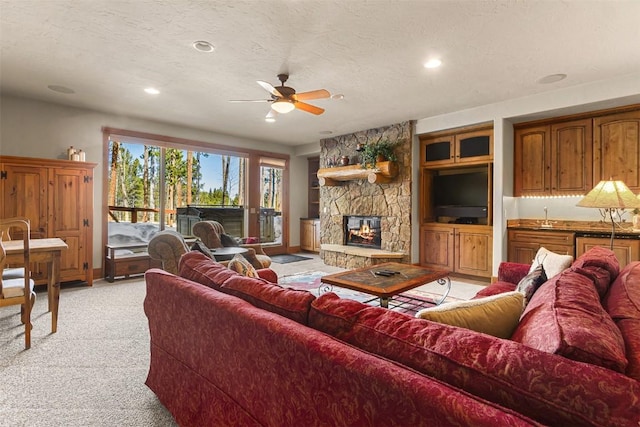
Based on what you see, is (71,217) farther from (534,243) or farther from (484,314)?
(534,243)

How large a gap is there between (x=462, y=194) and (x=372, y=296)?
2.63m

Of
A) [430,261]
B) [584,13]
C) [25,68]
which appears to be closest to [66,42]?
[25,68]

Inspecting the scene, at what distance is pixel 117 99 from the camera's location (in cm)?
443

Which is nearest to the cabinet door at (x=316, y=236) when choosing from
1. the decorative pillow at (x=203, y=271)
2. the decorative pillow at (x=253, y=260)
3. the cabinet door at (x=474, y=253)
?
the cabinet door at (x=474, y=253)

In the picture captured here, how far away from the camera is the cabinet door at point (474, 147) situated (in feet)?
16.3

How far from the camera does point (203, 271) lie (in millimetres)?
A: 1767

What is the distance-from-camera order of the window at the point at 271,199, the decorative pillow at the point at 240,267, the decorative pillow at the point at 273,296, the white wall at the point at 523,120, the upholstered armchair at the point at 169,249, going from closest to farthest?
the decorative pillow at the point at 273,296 < the decorative pillow at the point at 240,267 < the upholstered armchair at the point at 169,249 < the white wall at the point at 523,120 < the window at the point at 271,199

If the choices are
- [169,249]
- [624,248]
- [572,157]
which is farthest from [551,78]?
[169,249]

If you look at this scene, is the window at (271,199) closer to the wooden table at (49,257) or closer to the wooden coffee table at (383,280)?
the wooden coffee table at (383,280)

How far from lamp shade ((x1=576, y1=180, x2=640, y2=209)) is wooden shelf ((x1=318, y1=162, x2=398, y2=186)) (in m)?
3.23

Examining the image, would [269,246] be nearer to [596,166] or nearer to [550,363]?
[596,166]

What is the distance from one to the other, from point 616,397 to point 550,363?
0.35 ft

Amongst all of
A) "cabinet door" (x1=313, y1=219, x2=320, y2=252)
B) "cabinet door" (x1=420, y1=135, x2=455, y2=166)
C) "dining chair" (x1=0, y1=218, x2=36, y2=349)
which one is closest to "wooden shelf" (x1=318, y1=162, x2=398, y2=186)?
"cabinet door" (x1=420, y1=135, x2=455, y2=166)

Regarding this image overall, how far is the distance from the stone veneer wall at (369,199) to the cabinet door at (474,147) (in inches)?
31.4
